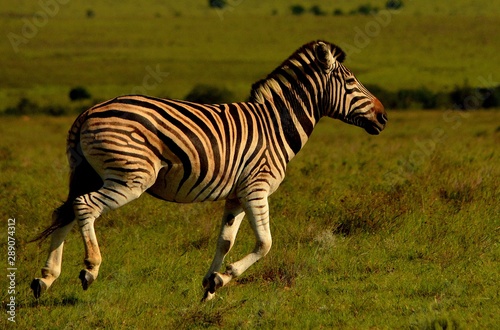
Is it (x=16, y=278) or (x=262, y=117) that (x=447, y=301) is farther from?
(x=16, y=278)

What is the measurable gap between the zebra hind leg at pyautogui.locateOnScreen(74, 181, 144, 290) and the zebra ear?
1868 millimetres

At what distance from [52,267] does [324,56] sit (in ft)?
8.65

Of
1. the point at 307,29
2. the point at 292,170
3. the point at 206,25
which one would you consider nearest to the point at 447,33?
the point at 307,29

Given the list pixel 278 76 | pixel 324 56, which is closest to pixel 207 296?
pixel 278 76

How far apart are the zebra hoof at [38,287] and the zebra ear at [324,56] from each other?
8.94 ft

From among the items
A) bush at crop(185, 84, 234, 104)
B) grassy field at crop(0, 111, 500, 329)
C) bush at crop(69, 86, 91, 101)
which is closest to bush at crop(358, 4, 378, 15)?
bush at crop(185, 84, 234, 104)

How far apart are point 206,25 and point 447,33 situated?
19.7m

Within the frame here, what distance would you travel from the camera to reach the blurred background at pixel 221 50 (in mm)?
39200

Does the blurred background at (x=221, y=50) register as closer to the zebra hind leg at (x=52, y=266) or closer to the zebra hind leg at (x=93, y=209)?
the zebra hind leg at (x=52, y=266)

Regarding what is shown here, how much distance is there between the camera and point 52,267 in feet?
21.8

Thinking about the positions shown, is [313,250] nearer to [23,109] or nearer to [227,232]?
[227,232]

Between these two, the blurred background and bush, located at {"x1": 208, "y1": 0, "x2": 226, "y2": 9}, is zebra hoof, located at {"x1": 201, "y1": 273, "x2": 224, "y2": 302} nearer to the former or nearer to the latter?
the blurred background

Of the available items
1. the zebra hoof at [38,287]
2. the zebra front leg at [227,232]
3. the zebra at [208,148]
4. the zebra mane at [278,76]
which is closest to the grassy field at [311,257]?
the zebra hoof at [38,287]

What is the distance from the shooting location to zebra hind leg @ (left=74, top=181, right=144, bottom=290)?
6297 mm
